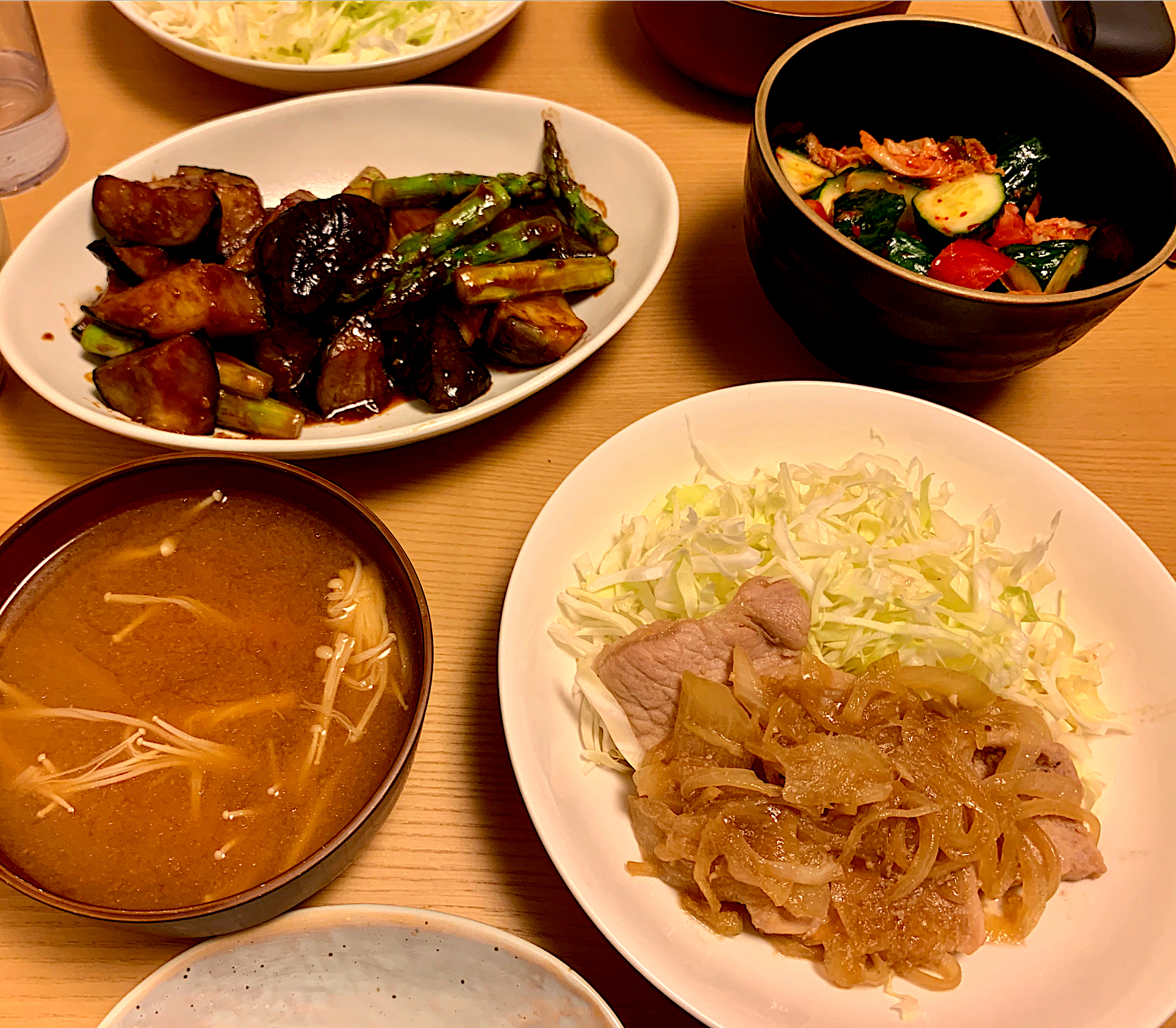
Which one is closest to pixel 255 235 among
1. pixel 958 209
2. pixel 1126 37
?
pixel 958 209

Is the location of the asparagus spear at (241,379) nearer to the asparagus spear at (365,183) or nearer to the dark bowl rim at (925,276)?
the asparagus spear at (365,183)

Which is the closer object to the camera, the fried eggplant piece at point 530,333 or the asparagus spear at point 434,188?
the fried eggplant piece at point 530,333

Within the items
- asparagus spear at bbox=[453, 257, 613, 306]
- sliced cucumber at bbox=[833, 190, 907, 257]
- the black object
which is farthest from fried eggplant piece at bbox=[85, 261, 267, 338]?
the black object

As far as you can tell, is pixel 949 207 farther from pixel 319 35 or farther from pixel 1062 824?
pixel 319 35

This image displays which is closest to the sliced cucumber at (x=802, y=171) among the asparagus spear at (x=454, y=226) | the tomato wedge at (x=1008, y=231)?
the tomato wedge at (x=1008, y=231)

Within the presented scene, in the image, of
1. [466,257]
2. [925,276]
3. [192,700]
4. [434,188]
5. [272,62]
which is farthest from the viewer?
[272,62]

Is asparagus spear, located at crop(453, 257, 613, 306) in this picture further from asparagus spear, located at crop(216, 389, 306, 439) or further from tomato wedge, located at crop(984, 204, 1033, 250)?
tomato wedge, located at crop(984, 204, 1033, 250)
